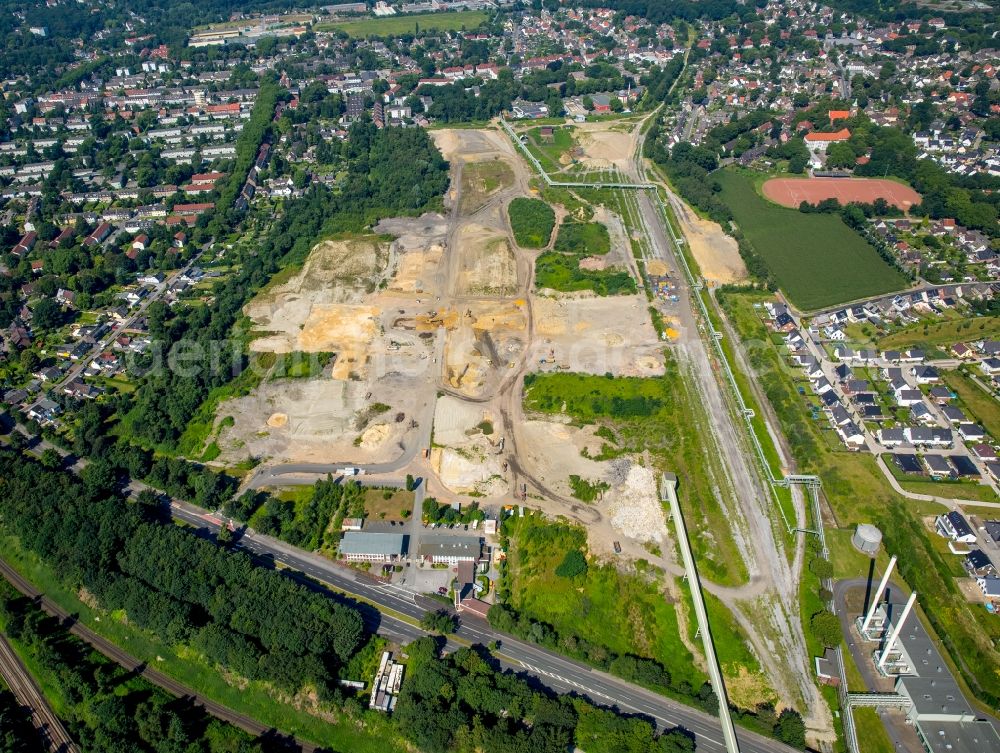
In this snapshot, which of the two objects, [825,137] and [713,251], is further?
[825,137]

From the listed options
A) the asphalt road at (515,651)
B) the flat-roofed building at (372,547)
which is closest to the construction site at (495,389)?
the asphalt road at (515,651)

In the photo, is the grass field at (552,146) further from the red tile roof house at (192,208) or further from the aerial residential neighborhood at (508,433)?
the red tile roof house at (192,208)

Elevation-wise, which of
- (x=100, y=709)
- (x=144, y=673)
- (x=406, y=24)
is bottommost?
(x=144, y=673)

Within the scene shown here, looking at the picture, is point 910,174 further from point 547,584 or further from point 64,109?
point 64,109

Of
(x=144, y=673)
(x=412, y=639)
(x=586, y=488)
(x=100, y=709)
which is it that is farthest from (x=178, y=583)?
(x=586, y=488)

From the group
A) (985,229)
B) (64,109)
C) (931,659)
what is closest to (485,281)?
(931,659)

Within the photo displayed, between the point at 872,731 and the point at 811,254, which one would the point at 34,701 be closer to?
the point at 872,731
